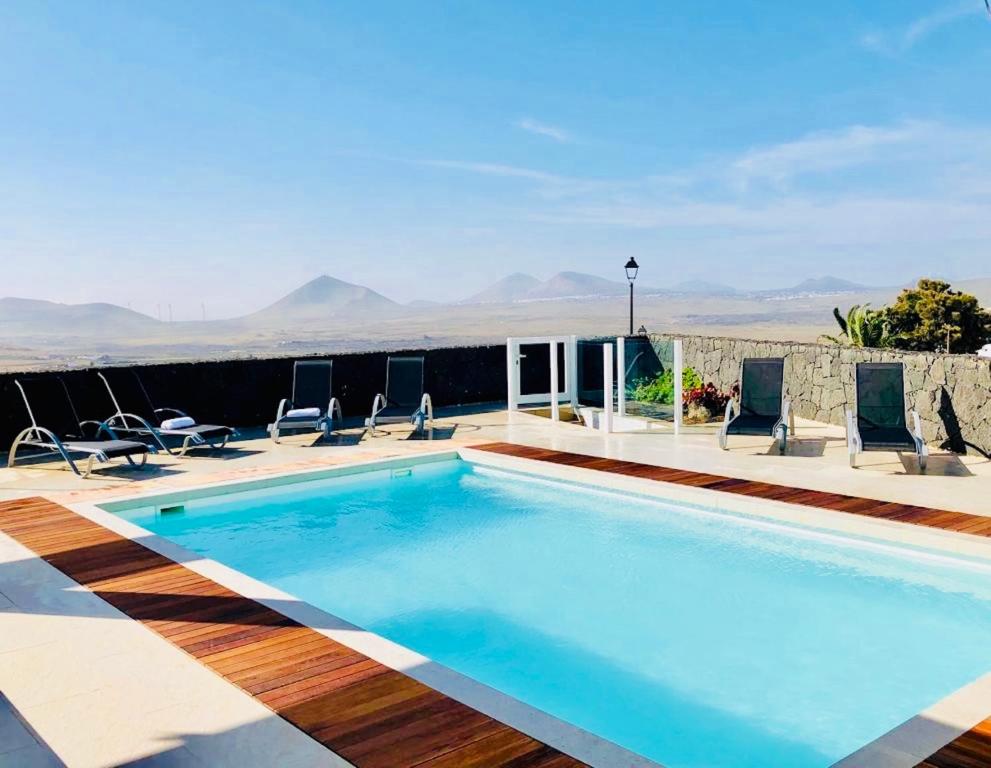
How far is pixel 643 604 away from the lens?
19.2 feet

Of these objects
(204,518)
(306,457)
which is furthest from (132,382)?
(204,518)

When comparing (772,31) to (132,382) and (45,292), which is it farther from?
(45,292)

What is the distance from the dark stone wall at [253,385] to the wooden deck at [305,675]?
4827 mm

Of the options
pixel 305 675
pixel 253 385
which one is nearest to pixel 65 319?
pixel 253 385

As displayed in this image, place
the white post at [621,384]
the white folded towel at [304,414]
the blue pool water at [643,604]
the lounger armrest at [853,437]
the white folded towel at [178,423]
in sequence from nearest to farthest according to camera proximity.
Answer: the blue pool water at [643,604] < the lounger armrest at [853,437] < the white folded towel at [178,423] < the white folded towel at [304,414] < the white post at [621,384]

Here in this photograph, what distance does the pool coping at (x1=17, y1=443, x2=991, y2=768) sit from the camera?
3336mm

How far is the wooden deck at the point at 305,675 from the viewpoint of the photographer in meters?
3.29

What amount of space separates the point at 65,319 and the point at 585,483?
650 ft

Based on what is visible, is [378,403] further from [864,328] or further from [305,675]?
[864,328]

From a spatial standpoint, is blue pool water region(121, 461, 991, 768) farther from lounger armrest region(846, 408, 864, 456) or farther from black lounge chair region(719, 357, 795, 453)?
black lounge chair region(719, 357, 795, 453)

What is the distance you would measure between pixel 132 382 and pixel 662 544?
23.9 ft

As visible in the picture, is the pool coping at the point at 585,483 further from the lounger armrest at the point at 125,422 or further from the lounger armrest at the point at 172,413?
the lounger armrest at the point at 172,413

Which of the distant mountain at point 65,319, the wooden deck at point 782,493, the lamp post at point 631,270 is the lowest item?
the wooden deck at point 782,493

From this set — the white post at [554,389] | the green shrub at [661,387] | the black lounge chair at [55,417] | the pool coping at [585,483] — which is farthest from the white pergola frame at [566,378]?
the black lounge chair at [55,417]
